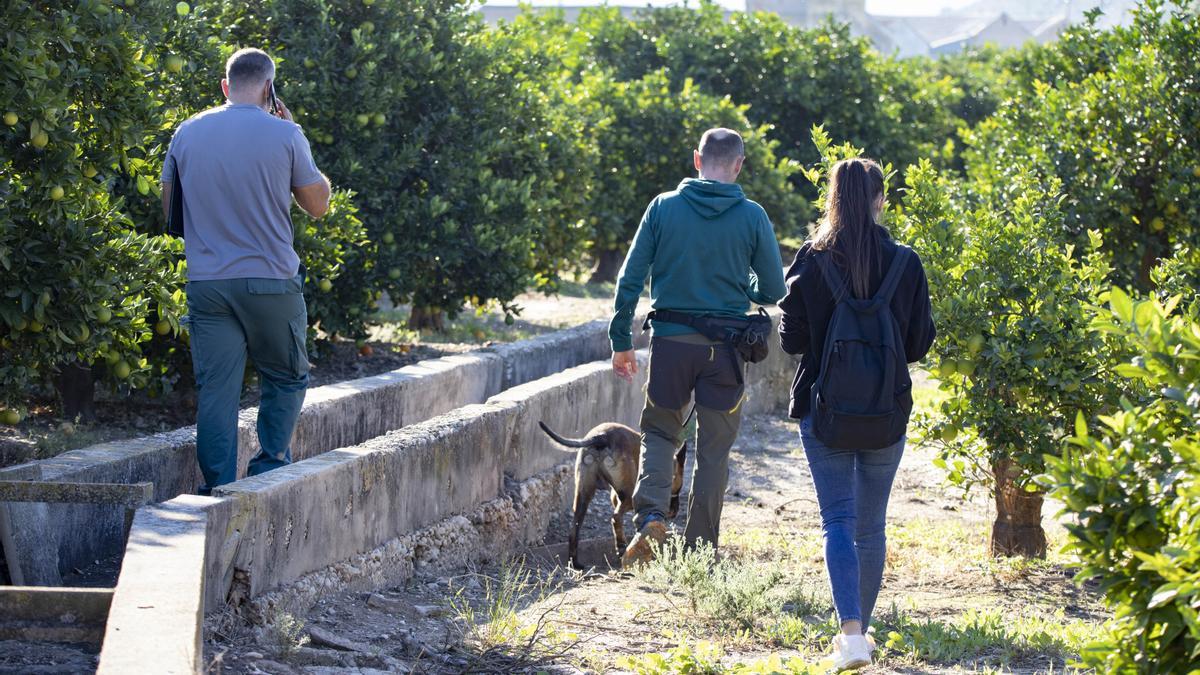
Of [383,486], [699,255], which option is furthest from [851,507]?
[383,486]

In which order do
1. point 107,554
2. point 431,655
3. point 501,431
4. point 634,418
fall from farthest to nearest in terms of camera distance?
point 634,418 → point 501,431 → point 107,554 → point 431,655

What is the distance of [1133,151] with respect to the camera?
9.59 m

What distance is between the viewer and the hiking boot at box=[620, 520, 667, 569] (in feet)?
21.6

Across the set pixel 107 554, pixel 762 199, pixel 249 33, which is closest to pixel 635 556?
pixel 107 554

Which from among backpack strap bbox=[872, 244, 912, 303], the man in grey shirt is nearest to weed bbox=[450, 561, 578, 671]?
the man in grey shirt

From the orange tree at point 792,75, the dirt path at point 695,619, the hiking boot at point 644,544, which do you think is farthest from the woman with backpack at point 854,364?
the orange tree at point 792,75

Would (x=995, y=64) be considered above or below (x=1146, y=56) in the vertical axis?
above

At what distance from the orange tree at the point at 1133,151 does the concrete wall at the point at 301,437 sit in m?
3.47

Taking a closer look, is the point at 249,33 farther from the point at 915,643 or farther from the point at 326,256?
the point at 915,643

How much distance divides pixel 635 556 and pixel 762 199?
33.8ft

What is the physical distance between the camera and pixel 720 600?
5414 mm

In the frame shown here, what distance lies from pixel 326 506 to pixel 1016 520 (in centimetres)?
344

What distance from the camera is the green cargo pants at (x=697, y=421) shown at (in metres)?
6.48

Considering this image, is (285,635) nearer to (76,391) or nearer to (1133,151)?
(76,391)
